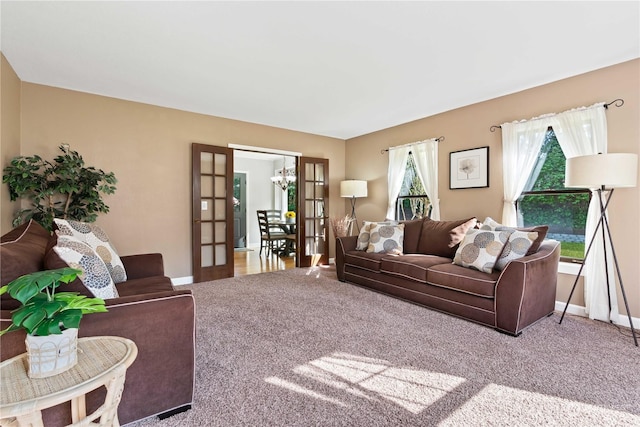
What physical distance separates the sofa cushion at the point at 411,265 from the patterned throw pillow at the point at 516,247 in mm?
646

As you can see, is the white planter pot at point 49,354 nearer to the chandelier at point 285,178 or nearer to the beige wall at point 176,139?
the beige wall at point 176,139

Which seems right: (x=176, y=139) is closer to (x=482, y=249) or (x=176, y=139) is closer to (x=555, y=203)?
(x=482, y=249)

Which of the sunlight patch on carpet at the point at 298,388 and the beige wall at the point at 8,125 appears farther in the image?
the beige wall at the point at 8,125

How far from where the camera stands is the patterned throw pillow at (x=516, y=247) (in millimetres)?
2867

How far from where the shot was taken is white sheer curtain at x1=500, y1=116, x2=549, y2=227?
11.5 feet

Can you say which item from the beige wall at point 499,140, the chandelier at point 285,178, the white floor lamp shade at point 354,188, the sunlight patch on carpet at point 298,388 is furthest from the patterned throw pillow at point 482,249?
the chandelier at point 285,178

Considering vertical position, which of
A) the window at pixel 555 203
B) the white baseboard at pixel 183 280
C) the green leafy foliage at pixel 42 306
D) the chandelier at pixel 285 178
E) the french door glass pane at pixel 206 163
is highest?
the chandelier at pixel 285 178

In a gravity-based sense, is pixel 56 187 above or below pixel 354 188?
below

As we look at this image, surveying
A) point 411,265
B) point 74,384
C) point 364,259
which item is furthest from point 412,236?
point 74,384

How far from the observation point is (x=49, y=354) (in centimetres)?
103

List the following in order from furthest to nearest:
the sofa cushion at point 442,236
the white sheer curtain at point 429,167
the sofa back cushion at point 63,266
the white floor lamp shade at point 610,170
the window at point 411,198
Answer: the window at point 411,198 → the white sheer curtain at point 429,167 → the sofa cushion at point 442,236 → the white floor lamp shade at point 610,170 → the sofa back cushion at point 63,266

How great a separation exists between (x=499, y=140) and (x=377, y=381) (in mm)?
3389

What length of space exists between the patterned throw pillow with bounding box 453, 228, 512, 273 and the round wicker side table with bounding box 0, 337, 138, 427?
9.76 ft

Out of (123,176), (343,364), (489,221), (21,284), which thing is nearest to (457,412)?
(343,364)
